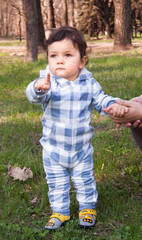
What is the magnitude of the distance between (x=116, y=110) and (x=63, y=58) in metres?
0.52

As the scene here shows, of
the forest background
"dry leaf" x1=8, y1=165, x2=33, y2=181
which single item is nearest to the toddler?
the forest background

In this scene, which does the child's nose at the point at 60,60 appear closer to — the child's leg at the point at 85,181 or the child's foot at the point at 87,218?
the child's leg at the point at 85,181

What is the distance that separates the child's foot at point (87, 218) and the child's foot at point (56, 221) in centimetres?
13

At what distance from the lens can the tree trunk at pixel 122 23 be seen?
12.1m

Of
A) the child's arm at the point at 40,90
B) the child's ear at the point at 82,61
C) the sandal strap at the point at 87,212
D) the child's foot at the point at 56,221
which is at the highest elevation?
the child's ear at the point at 82,61

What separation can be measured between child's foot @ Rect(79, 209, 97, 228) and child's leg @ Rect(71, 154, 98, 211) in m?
0.04

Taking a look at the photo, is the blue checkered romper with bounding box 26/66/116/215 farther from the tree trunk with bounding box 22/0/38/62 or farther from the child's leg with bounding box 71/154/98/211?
the tree trunk with bounding box 22/0/38/62

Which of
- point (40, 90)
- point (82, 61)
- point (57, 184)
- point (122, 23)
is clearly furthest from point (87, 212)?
point (122, 23)

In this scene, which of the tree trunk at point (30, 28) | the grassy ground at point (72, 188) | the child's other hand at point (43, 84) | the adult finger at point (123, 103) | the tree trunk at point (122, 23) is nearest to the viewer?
the child's other hand at point (43, 84)

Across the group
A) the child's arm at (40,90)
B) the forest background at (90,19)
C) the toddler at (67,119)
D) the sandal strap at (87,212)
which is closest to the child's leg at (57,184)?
the toddler at (67,119)

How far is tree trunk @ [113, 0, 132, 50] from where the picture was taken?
1207cm

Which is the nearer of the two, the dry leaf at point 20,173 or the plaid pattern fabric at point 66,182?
the plaid pattern fabric at point 66,182

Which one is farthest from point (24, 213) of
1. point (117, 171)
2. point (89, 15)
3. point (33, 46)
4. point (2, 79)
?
point (89, 15)

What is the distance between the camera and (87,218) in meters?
2.29
